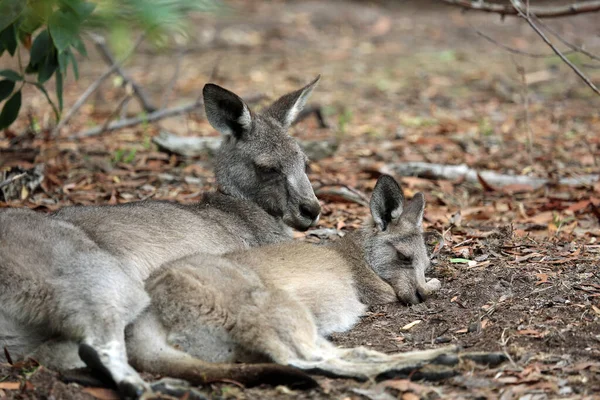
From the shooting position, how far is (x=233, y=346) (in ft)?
14.6

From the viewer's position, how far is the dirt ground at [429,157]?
14.9 feet

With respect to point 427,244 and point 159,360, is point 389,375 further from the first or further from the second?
point 427,244

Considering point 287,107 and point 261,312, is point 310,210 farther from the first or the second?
point 261,312

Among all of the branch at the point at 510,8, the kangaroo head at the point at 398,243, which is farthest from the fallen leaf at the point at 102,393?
the branch at the point at 510,8

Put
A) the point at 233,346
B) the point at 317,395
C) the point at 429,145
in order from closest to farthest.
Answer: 1. the point at 317,395
2. the point at 233,346
3. the point at 429,145

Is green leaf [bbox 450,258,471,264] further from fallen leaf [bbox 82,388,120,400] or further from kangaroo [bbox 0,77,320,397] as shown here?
fallen leaf [bbox 82,388,120,400]

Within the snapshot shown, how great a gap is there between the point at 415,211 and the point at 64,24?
3543 millimetres

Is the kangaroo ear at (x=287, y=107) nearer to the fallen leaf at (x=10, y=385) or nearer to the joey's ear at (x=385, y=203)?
the joey's ear at (x=385, y=203)

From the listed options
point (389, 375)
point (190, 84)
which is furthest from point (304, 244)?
point (190, 84)

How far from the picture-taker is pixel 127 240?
5.22 m

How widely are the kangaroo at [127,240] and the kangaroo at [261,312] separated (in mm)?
186

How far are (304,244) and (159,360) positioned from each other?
171 cm

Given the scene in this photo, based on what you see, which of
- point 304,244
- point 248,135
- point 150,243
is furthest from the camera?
point 248,135

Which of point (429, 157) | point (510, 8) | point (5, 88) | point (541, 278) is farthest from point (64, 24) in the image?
point (429, 157)
